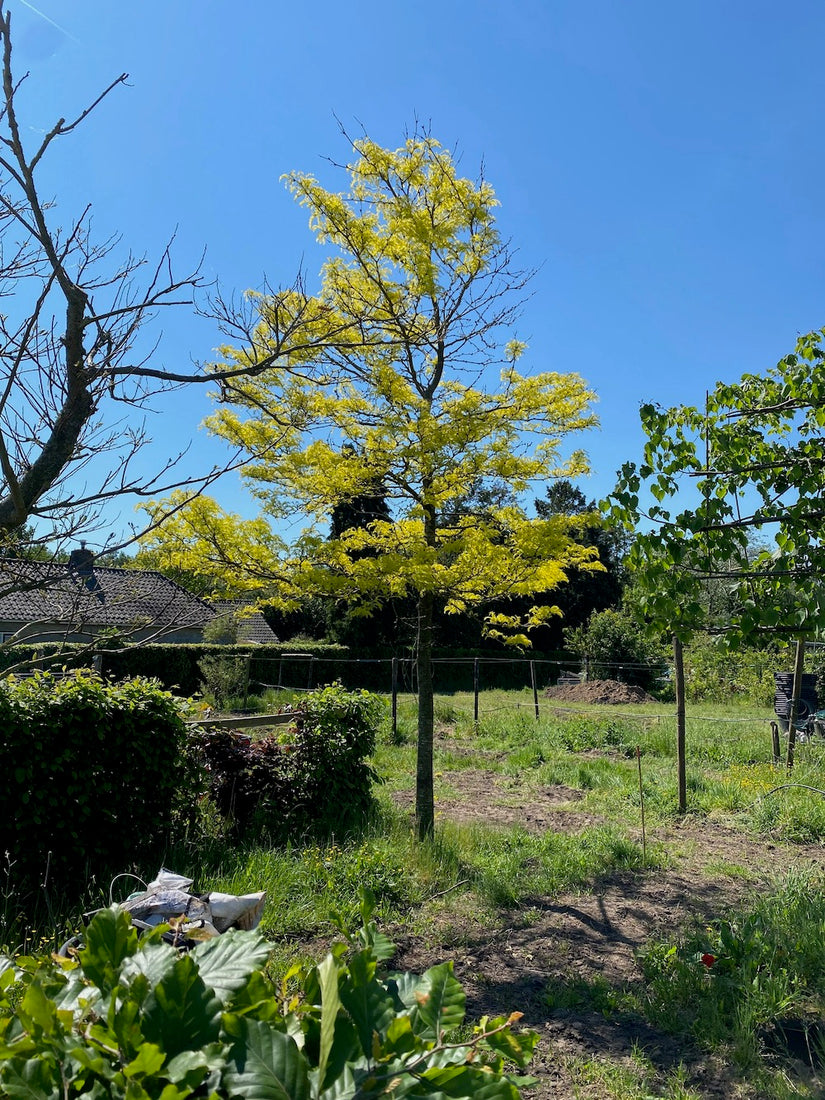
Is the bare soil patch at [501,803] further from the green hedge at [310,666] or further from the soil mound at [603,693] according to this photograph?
the soil mound at [603,693]

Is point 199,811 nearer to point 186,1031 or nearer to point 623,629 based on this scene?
point 186,1031

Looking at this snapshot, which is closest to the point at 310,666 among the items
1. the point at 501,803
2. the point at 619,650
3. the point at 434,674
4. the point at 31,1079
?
the point at 434,674

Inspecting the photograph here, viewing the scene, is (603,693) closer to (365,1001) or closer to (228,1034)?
(365,1001)

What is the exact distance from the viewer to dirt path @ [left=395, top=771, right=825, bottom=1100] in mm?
3256

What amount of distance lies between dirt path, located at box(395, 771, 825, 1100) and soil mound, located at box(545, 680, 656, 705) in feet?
44.2

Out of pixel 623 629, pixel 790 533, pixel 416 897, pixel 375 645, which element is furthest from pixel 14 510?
pixel 375 645

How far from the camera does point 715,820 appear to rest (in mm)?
7293

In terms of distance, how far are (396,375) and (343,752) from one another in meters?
3.40

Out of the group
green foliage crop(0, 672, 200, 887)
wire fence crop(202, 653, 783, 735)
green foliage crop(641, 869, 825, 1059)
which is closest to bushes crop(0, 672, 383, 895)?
green foliage crop(0, 672, 200, 887)

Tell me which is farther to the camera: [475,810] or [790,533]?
[475,810]

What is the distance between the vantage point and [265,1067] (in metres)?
0.94

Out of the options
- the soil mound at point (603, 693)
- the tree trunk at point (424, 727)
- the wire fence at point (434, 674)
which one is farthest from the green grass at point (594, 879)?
the soil mound at point (603, 693)

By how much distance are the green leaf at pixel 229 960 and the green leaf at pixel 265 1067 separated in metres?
0.12

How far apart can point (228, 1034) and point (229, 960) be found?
7.0 inches
